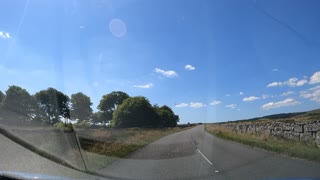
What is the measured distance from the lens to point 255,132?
128ft

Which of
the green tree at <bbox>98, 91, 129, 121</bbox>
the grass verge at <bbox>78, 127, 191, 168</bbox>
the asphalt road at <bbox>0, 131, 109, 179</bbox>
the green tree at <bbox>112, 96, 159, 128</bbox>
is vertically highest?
the green tree at <bbox>98, 91, 129, 121</bbox>

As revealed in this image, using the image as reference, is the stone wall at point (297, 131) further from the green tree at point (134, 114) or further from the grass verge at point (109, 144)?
the green tree at point (134, 114)

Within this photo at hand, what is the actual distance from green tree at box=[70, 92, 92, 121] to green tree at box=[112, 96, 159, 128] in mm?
6947

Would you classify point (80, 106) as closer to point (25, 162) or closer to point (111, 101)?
point (111, 101)

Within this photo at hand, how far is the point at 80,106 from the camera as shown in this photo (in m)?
90.9

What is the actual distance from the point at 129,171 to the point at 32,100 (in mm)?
70211

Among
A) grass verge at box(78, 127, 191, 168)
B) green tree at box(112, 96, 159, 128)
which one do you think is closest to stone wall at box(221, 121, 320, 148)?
grass verge at box(78, 127, 191, 168)

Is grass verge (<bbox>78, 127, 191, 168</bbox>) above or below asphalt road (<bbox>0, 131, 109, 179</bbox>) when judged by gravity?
above

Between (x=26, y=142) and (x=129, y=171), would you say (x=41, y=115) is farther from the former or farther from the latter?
(x=129, y=171)

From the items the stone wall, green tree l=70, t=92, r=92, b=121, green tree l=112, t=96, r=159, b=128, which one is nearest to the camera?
the stone wall

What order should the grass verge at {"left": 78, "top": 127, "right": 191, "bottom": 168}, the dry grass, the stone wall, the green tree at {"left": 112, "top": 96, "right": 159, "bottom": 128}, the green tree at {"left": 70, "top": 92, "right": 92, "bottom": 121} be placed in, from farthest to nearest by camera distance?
the green tree at {"left": 112, "top": 96, "right": 159, "bottom": 128} < the green tree at {"left": 70, "top": 92, "right": 92, "bottom": 121} < the dry grass < the grass verge at {"left": 78, "top": 127, "right": 191, "bottom": 168} < the stone wall

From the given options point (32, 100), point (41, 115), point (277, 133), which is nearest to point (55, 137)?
point (277, 133)

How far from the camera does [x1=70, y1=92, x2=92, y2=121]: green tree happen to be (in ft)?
282

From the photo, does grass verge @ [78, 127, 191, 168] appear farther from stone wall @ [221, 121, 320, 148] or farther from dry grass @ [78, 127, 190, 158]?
stone wall @ [221, 121, 320, 148]
